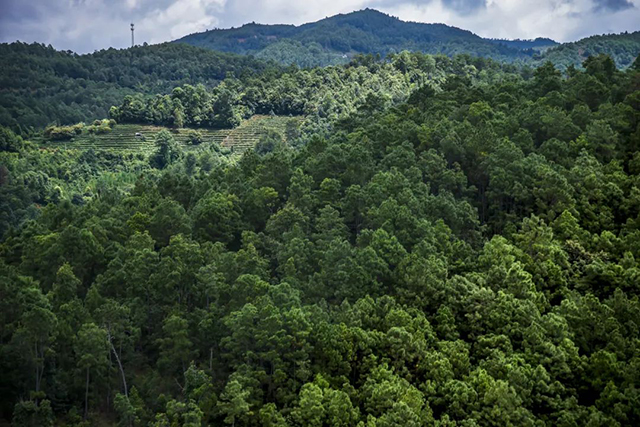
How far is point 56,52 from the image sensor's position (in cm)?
19425

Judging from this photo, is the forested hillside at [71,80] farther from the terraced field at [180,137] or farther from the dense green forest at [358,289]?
the dense green forest at [358,289]

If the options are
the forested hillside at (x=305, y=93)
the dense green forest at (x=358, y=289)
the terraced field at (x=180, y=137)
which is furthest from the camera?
the forested hillside at (x=305, y=93)

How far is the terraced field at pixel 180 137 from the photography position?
121875mm

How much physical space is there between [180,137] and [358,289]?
292 ft

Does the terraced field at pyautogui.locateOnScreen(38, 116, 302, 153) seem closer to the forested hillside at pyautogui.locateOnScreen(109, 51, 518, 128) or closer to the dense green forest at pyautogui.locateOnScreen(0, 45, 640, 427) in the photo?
the forested hillside at pyautogui.locateOnScreen(109, 51, 518, 128)

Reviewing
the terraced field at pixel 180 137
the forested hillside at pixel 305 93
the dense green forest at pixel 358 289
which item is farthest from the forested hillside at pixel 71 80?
the dense green forest at pixel 358 289

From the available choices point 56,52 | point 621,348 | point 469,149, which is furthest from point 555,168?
point 56,52

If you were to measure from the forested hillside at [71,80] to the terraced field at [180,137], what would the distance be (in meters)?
13.8

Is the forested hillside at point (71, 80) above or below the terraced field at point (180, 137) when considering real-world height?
above

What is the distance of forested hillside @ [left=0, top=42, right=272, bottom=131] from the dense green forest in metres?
79.4

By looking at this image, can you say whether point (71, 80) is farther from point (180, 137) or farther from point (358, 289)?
point (358, 289)

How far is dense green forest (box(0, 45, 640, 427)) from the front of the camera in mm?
38406

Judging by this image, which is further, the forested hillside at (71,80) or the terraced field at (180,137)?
the forested hillside at (71,80)

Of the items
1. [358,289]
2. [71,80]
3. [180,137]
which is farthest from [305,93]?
[358,289]
